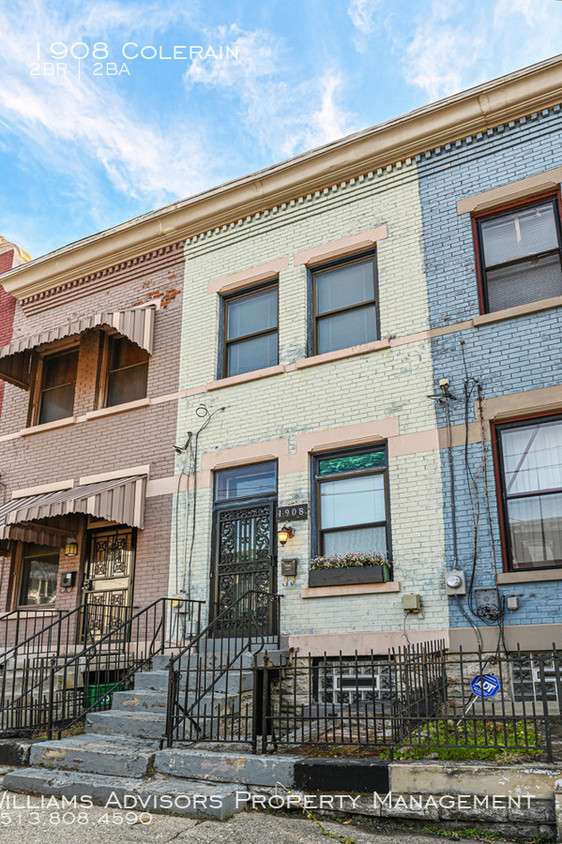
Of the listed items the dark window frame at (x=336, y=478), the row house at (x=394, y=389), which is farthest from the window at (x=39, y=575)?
the dark window frame at (x=336, y=478)

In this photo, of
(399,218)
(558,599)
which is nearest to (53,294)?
(399,218)

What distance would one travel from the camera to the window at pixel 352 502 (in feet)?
31.9

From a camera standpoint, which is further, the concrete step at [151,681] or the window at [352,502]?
the window at [352,502]

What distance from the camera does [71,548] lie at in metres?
12.4

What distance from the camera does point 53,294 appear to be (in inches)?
574

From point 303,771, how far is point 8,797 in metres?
2.87

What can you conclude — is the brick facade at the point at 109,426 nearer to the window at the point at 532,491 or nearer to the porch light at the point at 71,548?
the porch light at the point at 71,548

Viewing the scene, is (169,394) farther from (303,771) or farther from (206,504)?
(303,771)

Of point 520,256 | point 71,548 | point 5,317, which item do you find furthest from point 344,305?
point 5,317

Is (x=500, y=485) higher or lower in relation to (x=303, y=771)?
higher

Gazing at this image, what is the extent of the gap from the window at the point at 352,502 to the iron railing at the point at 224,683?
116 cm

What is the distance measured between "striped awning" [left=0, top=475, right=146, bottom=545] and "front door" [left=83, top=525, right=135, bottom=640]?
2.10 feet

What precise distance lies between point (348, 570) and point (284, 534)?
106cm

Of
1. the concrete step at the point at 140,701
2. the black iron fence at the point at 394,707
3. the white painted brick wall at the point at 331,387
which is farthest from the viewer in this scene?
the white painted brick wall at the point at 331,387
